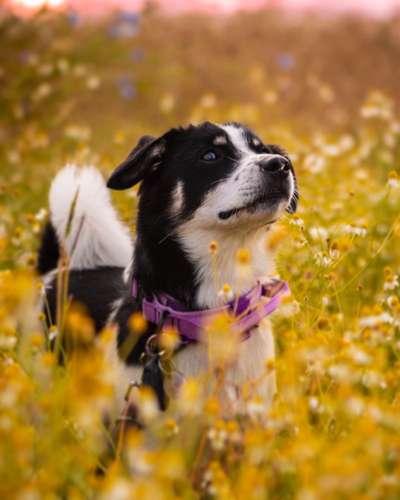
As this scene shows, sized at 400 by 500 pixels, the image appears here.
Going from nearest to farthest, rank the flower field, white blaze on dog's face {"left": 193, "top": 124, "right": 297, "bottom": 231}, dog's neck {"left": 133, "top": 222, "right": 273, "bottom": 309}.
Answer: the flower field → white blaze on dog's face {"left": 193, "top": 124, "right": 297, "bottom": 231} → dog's neck {"left": 133, "top": 222, "right": 273, "bottom": 309}

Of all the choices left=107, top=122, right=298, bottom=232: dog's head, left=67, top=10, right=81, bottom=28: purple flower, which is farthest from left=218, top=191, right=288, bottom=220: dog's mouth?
left=67, top=10, right=81, bottom=28: purple flower

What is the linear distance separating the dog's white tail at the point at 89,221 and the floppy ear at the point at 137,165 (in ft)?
2.40

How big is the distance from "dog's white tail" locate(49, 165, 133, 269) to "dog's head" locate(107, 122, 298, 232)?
691mm

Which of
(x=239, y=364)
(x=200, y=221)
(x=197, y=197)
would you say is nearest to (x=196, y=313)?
(x=239, y=364)

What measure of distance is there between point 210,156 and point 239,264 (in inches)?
54.4

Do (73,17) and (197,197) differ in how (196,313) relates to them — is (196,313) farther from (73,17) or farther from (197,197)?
(73,17)

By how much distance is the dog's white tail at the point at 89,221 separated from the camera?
3.73 m

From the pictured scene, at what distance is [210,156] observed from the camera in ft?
10.1

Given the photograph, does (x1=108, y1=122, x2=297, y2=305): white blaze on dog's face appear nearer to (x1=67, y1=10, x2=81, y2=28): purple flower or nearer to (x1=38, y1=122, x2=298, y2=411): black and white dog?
(x1=38, y1=122, x2=298, y2=411): black and white dog

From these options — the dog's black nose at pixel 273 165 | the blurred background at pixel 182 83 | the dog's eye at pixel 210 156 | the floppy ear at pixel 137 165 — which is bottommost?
the blurred background at pixel 182 83

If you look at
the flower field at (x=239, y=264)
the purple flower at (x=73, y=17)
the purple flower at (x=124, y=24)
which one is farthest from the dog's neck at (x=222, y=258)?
the purple flower at (x=124, y=24)

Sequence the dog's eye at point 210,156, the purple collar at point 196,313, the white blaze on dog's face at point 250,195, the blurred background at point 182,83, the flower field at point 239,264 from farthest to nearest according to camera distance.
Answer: the blurred background at point 182,83, the dog's eye at point 210,156, the white blaze on dog's face at point 250,195, the purple collar at point 196,313, the flower field at point 239,264

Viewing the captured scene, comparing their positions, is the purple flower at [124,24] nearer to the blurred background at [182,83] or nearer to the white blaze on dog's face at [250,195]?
the blurred background at [182,83]

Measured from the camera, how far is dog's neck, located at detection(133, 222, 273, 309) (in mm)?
2898
